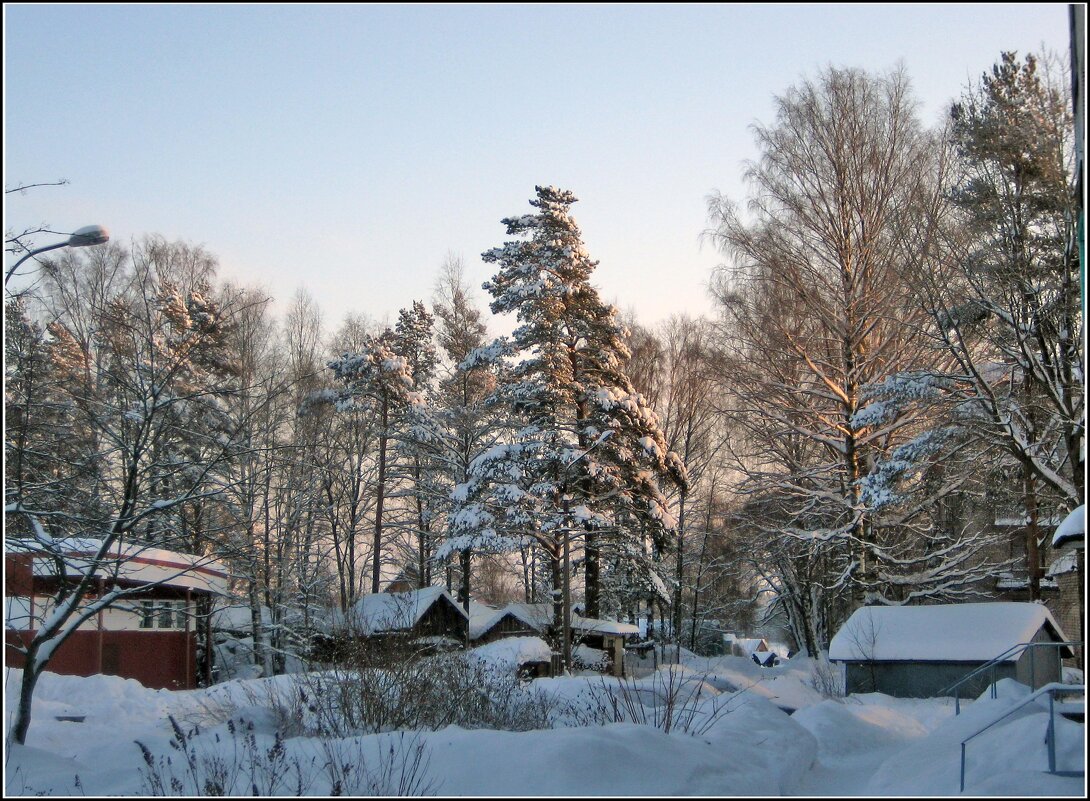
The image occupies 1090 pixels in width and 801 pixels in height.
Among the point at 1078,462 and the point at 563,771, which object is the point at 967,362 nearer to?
the point at 1078,462

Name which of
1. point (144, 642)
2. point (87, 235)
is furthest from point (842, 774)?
point (144, 642)

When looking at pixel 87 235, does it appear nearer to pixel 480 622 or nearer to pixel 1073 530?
pixel 1073 530

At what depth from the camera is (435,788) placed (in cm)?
888

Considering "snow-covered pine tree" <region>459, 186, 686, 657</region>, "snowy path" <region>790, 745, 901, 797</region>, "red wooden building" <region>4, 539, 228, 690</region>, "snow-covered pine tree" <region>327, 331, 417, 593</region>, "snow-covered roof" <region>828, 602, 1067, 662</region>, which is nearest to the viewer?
"snowy path" <region>790, 745, 901, 797</region>

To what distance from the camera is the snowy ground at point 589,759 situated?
896 centimetres

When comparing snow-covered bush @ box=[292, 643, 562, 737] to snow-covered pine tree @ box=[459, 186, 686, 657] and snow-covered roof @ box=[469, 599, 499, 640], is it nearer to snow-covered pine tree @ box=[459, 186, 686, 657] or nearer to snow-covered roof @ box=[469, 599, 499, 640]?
snow-covered pine tree @ box=[459, 186, 686, 657]

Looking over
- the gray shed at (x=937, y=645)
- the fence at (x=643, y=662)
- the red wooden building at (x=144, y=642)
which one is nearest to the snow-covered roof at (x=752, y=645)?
the fence at (x=643, y=662)

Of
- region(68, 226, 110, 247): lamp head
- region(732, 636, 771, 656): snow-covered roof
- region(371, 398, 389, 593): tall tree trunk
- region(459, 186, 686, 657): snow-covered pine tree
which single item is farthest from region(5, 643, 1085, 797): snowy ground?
region(732, 636, 771, 656): snow-covered roof

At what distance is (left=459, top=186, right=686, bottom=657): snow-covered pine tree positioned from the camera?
2923 centimetres

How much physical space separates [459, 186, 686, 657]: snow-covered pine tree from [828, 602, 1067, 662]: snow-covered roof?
22.7ft

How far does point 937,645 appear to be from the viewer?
24.2 metres

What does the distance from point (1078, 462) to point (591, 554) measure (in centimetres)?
1398

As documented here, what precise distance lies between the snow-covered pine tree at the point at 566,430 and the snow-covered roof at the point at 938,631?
691cm

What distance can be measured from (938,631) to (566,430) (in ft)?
36.8
